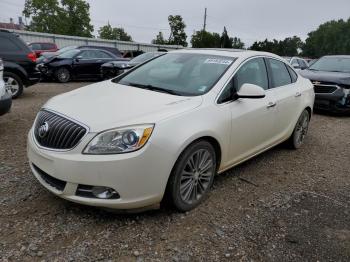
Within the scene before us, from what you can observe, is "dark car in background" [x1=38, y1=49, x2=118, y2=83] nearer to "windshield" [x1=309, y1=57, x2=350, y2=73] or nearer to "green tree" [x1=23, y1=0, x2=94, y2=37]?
"windshield" [x1=309, y1=57, x2=350, y2=73]

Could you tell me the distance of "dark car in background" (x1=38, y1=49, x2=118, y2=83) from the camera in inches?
508

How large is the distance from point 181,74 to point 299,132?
2.64 m

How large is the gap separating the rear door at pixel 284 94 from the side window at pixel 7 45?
6634 millimetres

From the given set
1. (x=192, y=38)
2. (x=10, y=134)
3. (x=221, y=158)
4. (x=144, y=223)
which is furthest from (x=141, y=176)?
(x=192, y=38)

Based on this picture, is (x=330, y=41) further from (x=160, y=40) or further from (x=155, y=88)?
(x=155, y=88)

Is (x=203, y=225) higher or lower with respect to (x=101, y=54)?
lower

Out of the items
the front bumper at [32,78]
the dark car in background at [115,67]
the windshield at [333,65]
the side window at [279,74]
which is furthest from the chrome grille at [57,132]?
the dark car in background at [115,67]

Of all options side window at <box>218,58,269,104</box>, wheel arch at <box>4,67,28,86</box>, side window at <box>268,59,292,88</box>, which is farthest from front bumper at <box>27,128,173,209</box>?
wheel arch at <box>4,67,28,86</box>

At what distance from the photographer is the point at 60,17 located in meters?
57.1

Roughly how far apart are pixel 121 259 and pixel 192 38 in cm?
4826

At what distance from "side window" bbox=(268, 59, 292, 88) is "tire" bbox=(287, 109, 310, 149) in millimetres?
739

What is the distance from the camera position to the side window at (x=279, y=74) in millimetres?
4864

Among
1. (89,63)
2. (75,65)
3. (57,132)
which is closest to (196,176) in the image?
(57,132)

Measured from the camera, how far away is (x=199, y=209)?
11.7ft
